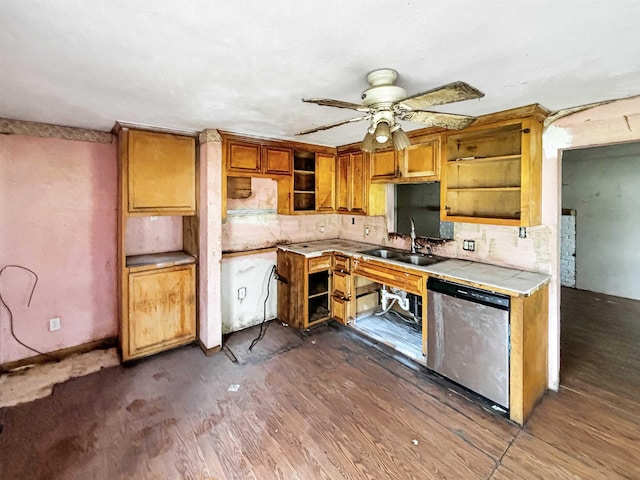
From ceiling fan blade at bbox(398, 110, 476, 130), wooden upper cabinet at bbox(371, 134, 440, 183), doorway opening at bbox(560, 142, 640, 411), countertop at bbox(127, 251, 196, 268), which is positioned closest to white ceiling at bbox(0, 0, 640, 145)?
ceiling fan blade at bbox(398, 110, 476, 130)

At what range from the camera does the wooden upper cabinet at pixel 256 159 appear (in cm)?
322

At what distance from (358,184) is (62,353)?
356 centimetres

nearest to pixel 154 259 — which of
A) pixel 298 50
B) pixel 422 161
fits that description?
pixel 298 50

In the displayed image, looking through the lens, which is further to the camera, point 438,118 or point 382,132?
point 438,118

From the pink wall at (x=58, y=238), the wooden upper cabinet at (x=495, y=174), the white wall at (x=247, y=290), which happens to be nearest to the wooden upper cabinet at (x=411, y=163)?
the wooden upper cabinet at (x=495, y=174)

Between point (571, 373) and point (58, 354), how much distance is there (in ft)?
15.7

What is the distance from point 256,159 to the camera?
3.39m

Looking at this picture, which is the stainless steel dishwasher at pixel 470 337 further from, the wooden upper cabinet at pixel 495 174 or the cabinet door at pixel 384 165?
the cabinet door at pixel 384 165

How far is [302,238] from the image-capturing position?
4238 millimetres

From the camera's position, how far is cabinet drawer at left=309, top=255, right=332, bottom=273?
3589 millimetres

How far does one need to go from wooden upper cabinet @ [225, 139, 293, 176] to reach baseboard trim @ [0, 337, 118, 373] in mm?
→ 2199

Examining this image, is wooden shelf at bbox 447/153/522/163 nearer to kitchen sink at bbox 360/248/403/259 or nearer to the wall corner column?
kitchen sink at bbox 360/248/403/259

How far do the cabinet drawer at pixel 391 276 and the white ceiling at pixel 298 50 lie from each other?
4.79 ft

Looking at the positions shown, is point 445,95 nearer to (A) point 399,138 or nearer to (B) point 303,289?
(A) point 399,138
